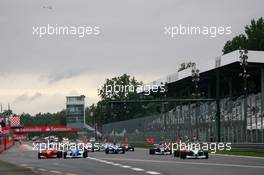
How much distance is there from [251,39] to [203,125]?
125ft

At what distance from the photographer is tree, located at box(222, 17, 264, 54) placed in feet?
315

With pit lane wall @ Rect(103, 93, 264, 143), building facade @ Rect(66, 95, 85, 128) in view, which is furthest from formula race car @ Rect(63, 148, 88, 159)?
building facade @ Rect(66, 95, 85, 128)

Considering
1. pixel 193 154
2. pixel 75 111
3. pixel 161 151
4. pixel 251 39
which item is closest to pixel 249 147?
pixel 161 151

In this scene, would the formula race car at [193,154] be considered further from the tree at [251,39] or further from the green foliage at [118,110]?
the green foliage at [118,110]

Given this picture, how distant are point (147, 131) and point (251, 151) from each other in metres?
38.6

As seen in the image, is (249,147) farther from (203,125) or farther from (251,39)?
(251,39)

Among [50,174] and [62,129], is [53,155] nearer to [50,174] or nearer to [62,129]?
[50,174]

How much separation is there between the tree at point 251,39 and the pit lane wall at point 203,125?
806 inches

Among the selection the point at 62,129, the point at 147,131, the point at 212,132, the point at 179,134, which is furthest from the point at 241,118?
the point at 62,129

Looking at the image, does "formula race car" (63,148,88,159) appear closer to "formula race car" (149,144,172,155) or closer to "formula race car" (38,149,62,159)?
"formula race car" (38,149,62,159)

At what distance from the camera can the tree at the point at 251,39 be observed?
9594cm

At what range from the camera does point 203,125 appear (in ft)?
205

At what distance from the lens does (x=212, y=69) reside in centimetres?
7112

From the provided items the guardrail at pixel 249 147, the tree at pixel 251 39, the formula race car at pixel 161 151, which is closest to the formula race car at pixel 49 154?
the formula race car at pixel 161 151
